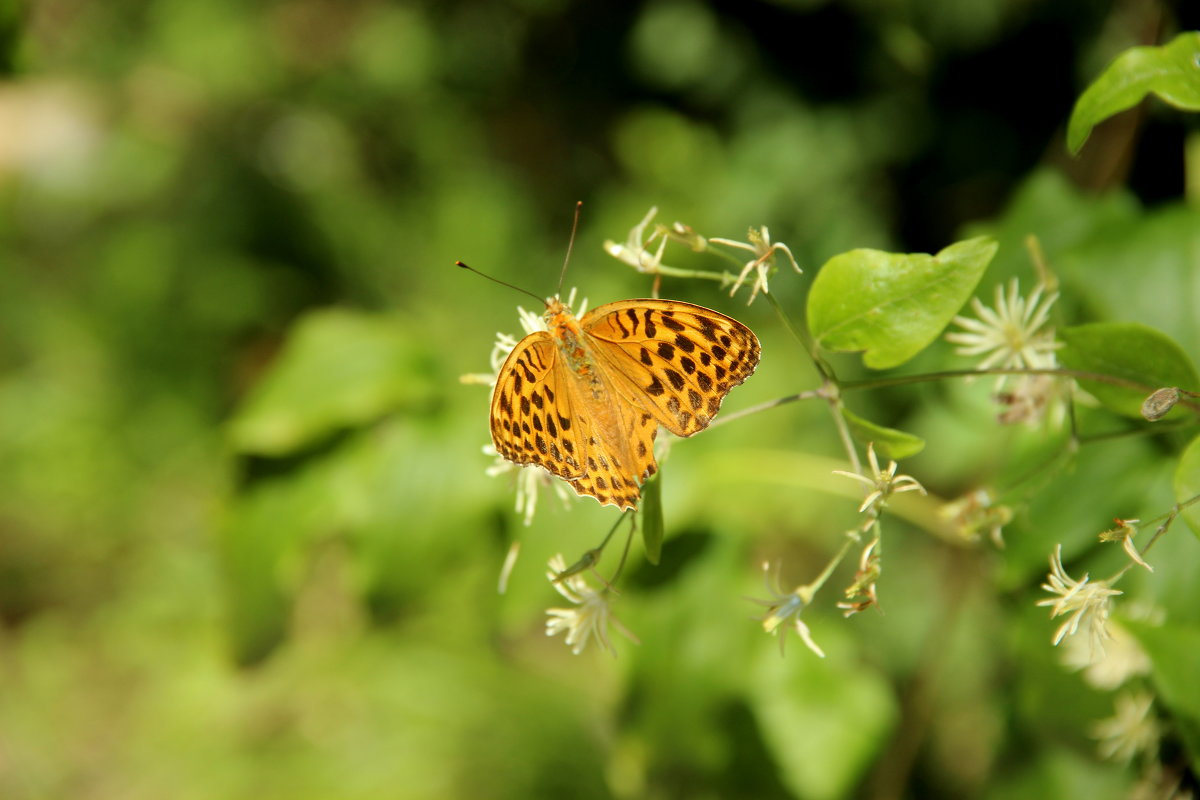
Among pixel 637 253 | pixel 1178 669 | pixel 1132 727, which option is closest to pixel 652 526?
pixel 637 253

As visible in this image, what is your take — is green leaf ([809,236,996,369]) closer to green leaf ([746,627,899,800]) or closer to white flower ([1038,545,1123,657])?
white flower ([1038,545,1123,657])

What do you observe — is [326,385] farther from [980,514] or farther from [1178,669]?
[1178,669]

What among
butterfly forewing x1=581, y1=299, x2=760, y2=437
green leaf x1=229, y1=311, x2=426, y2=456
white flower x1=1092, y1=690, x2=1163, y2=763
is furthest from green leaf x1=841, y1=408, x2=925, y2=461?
green leaf x1=229, y1=311, x2=426, y2=456

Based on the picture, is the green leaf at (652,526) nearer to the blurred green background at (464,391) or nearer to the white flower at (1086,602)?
the blurred green background at (464,391)

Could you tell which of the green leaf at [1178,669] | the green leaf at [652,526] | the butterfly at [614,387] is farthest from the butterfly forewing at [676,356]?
the green leaf at [1178,669]

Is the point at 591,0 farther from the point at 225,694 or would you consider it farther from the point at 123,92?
the point at 123,92

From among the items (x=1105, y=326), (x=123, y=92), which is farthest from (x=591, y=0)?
(x=123, y=92)

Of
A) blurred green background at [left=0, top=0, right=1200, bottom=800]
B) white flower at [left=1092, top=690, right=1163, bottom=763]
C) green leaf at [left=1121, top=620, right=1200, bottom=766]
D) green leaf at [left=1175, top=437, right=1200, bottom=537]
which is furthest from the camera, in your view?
blurred green background at [left=0, top=0, right=1200, bottom=800]
